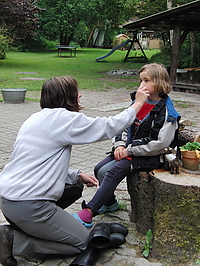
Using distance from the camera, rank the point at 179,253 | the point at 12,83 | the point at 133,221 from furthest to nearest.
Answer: the point at 12,83 → the point at 133,221 → the point at 179,253

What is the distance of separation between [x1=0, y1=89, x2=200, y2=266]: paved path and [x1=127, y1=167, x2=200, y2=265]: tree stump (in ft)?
0.50

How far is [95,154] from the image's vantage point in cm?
536

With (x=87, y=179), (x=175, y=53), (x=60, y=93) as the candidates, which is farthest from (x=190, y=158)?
(x=175, y=53)

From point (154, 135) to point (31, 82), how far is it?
1209cm

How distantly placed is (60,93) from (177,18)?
11751mm

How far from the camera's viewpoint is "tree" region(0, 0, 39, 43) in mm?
19906

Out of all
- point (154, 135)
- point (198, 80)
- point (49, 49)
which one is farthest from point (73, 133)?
point (49, 49)

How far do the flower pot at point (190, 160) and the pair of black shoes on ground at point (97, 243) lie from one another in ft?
2.57

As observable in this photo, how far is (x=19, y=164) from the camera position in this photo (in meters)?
2.33

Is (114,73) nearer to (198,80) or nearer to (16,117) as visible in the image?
(198,80)

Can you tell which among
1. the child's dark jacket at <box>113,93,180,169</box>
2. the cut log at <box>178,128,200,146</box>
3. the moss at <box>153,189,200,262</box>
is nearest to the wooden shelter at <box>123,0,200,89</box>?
the cut log at <box>178,128,200,146</box>

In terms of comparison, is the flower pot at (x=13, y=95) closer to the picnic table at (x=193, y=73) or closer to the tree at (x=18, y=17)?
the picnic table at (x=193, y=73)

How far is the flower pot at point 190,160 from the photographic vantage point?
2738mm

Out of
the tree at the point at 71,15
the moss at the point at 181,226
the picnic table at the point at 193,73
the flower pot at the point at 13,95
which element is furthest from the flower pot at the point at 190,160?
the tree at the point at 71,15
